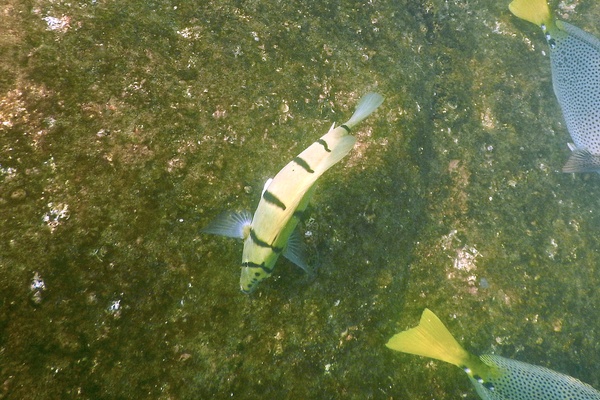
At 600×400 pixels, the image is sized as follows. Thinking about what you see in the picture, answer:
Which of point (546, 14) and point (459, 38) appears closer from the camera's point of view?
point (546, 14)

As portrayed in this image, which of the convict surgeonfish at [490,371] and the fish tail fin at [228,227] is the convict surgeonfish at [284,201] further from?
the convict surgeonfish at [490,371]

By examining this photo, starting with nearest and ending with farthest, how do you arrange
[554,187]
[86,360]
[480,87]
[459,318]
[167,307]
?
[86,360] < [167,307] < [459,318] < [554,187] < [480,87]

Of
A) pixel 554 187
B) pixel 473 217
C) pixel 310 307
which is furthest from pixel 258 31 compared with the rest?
pixel 554 187

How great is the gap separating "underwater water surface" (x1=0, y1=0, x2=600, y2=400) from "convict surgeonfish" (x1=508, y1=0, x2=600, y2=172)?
29 cm

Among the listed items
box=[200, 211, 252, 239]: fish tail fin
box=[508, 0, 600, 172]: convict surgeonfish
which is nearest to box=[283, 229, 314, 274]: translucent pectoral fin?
box=[200, 211, 252, 239]: fish tail fin

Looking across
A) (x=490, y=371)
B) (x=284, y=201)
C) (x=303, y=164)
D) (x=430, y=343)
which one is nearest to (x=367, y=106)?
(x=303, y=164)

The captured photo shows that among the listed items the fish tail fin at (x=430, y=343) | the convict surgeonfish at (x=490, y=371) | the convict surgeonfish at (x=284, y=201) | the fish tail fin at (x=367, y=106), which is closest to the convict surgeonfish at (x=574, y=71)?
the convict surgeonfish at (x=490, y=371)

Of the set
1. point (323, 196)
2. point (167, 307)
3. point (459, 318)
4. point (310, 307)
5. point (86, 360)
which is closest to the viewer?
point (86, 360)

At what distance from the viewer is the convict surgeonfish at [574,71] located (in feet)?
11.9

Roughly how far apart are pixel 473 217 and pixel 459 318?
1.02 metres

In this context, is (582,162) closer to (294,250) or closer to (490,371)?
(490,371)

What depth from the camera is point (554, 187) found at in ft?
12.3

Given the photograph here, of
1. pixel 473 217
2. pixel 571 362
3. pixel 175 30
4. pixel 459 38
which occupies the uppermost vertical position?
pixel 459 38

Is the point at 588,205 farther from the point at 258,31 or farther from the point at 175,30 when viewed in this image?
the point at 175,30
